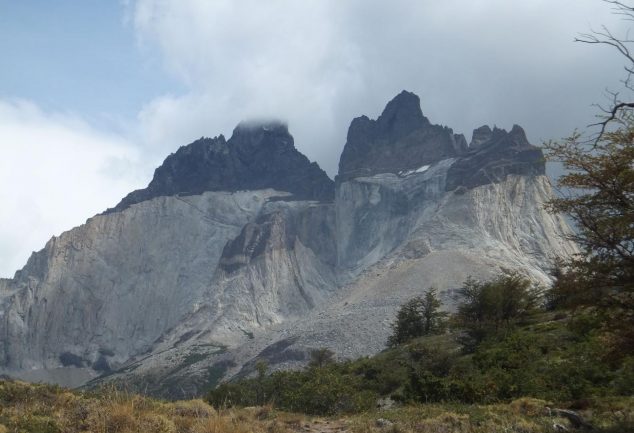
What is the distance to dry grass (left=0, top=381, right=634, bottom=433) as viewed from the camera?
38.7 feet

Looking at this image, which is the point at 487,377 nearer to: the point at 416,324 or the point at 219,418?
the point at 219,418

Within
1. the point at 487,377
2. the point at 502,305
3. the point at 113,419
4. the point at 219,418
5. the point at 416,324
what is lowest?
the point at 487,377

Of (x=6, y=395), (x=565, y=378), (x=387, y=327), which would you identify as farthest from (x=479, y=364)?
(x=387, y=327)

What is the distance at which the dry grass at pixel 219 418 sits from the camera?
11789 mm

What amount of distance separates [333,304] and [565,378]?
149673 millimetres

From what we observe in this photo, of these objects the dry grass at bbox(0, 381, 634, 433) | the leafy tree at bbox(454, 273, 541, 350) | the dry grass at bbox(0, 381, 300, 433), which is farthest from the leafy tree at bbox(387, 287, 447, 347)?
the dry grass at bbox(0, 381, 300, 433)

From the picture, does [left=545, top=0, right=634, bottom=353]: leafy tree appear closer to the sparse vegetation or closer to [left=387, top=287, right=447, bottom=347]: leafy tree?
the sparse vegetation

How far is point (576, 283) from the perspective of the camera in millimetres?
14086

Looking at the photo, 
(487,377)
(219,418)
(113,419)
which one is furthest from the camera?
(487,377)

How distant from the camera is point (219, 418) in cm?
1141

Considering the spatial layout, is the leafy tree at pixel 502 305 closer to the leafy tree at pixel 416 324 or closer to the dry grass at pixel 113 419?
the leafy tree at pixel 416 324

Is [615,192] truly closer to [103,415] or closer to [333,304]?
[103,415]

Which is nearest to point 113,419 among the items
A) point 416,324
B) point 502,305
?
point 502,305

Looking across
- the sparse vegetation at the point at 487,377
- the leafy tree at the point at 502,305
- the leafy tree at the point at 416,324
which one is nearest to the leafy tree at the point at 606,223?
the sparse vegetation at the point at 487,377
